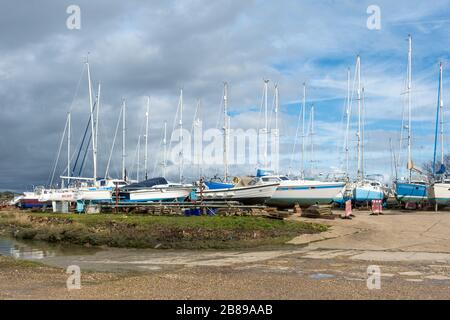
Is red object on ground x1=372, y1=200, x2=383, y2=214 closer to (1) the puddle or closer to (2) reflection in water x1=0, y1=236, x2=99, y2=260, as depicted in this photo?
(2) reflection in water x1=0, y1=236, x2=99, y2=260

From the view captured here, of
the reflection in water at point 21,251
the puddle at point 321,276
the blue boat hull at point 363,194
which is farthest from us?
the blue boat hull at point 363,194

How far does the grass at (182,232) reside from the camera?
2514 centimetres

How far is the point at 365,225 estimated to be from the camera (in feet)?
92.1

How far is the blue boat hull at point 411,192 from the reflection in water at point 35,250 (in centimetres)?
3340

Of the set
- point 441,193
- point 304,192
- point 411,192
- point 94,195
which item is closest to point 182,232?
point 304,192

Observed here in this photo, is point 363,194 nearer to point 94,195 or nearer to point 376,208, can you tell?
point 376,208

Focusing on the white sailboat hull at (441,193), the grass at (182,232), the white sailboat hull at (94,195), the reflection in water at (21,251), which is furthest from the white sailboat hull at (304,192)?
the reflection in water at (21,251)

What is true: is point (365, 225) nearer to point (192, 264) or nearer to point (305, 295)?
point (192, 264)

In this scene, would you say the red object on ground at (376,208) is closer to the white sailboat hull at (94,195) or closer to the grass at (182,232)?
the grass at (182,232)

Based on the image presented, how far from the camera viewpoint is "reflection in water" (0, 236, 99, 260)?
2461cm

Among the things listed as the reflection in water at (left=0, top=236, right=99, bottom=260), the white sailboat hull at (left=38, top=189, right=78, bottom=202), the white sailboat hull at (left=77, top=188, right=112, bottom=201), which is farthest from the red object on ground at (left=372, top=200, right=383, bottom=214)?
the white sailboat hull at (left=38, top=189, right=78, bottom=202)

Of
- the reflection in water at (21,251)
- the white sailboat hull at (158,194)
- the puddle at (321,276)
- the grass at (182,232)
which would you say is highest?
the white sailboat hull at (158,194)
